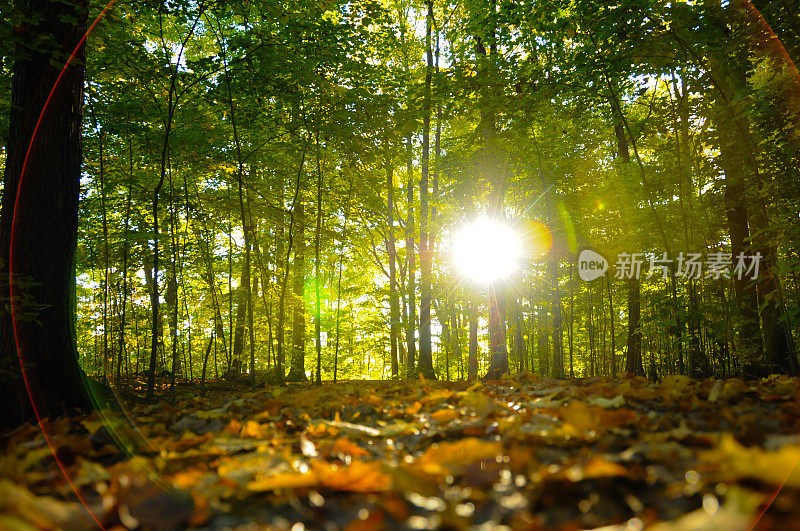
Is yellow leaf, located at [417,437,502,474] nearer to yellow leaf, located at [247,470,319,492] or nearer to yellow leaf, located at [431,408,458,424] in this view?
yellow leaf, located at [247,470,319,492]

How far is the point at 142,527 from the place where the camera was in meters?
0.97

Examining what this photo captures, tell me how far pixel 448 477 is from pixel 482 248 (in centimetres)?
1145

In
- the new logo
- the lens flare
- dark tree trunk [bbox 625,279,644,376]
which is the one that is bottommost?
dark tree trunk [bbox 625,279,644,376]

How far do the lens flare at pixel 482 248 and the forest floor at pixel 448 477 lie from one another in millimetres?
8213

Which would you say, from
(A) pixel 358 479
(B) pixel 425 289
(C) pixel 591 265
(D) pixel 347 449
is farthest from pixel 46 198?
(C) pixel 591 265

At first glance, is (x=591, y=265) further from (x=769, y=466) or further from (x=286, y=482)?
(x=286, y=482)

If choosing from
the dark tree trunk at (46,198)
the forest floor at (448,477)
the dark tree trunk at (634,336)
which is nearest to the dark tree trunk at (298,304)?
the dark tree trunk at (46,198)

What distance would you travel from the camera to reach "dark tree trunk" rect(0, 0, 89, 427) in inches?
129

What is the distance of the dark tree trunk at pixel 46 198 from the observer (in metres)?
3.29

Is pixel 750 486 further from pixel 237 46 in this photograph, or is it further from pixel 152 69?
pixel 152 69

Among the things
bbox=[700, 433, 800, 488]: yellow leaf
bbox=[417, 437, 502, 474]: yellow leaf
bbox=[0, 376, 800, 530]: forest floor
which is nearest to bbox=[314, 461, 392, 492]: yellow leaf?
bbox=[0, 376, 800, 530]: forest floor

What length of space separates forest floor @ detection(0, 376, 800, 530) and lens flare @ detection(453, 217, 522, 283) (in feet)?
26.9

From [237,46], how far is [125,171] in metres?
4.68

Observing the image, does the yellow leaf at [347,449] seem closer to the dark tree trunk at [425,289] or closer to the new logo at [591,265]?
the dark tree trunk at [425,289]
